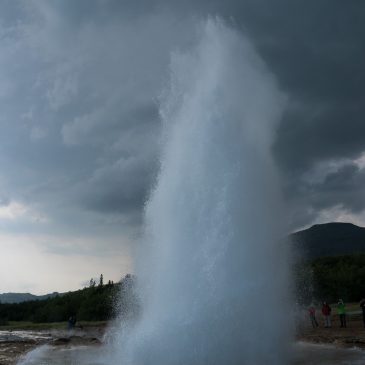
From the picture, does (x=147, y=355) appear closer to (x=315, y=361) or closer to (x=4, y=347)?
(x=315, y=361)

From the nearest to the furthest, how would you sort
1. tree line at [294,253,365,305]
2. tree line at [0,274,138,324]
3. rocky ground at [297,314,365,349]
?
rocky ground at [297,314,365,349] → tree line at [294,253,365,305] → tree line at [0,274,138,324]

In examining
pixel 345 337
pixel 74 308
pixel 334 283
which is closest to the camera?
pixel 345 337

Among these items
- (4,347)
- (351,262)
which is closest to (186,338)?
(4,347)

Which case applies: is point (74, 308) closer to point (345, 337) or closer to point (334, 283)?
point (334, 283)

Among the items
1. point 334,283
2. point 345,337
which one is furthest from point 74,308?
point 345,337

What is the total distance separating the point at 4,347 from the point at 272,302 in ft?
58.9

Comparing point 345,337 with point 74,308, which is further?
point 74,308

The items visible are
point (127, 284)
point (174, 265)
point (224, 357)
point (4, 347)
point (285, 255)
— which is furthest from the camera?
point (4, 347)

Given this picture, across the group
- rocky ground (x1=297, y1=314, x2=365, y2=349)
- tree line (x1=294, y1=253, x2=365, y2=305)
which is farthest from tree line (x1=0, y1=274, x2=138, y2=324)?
rocky ground (x1=297, y1=314, x2=365, y2=349)

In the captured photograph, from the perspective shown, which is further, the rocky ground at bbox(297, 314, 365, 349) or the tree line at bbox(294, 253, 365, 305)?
the tree line at bbox(294, 253, 365, 305)

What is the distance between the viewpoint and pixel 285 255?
16.8 metres

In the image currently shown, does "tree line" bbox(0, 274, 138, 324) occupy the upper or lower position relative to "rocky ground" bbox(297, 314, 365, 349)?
upper

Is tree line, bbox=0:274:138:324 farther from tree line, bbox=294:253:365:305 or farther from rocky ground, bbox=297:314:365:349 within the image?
rocky ground, bbox=297:314:365:349

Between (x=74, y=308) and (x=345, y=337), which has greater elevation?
(x=74, y=308)
